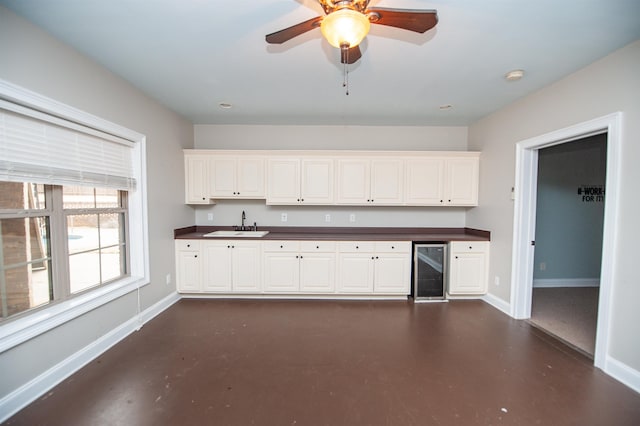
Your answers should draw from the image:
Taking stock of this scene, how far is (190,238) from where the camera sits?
3.33 meters

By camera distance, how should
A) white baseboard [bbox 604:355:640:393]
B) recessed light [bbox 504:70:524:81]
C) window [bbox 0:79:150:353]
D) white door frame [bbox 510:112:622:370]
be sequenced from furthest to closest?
recessed light [bbox 504:70:524:81] < white door frame [bbox 510:112:622:370] < white baseboard [bbox 604:355:640:393] < window [bbox 0:79:150:353]

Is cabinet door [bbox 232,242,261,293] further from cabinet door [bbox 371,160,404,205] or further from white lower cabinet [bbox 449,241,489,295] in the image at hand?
white lower cabinet [bbox 449,241,489,295]

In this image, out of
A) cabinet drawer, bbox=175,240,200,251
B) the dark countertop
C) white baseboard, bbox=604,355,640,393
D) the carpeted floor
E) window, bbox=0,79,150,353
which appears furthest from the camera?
the dark countertop

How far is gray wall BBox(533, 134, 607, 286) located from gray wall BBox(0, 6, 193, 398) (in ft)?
17.9

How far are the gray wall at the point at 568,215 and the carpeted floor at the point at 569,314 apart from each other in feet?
1.14

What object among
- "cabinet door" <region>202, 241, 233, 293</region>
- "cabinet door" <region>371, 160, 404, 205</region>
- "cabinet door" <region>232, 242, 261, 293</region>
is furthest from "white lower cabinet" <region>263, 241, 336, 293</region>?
"cabinet door" <region>371, 160, 404, 205</region>

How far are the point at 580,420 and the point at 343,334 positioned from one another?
1.73 meters

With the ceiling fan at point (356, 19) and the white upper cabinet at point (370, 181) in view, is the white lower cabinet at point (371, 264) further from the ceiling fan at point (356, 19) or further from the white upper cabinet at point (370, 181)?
the ceiling fan at point (356, 19)

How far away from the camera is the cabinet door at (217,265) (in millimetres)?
3373

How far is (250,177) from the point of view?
3.58m

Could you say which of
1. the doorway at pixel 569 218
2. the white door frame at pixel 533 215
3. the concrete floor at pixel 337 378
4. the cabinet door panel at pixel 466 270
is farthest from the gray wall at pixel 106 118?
the doorway at pixel 569 218

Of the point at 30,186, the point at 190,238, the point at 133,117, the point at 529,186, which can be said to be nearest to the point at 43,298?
the point at 30,186

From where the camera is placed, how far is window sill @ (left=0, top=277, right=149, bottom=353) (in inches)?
62.9

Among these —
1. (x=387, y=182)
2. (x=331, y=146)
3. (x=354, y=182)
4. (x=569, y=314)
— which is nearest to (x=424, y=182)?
(x=387, y=182)
